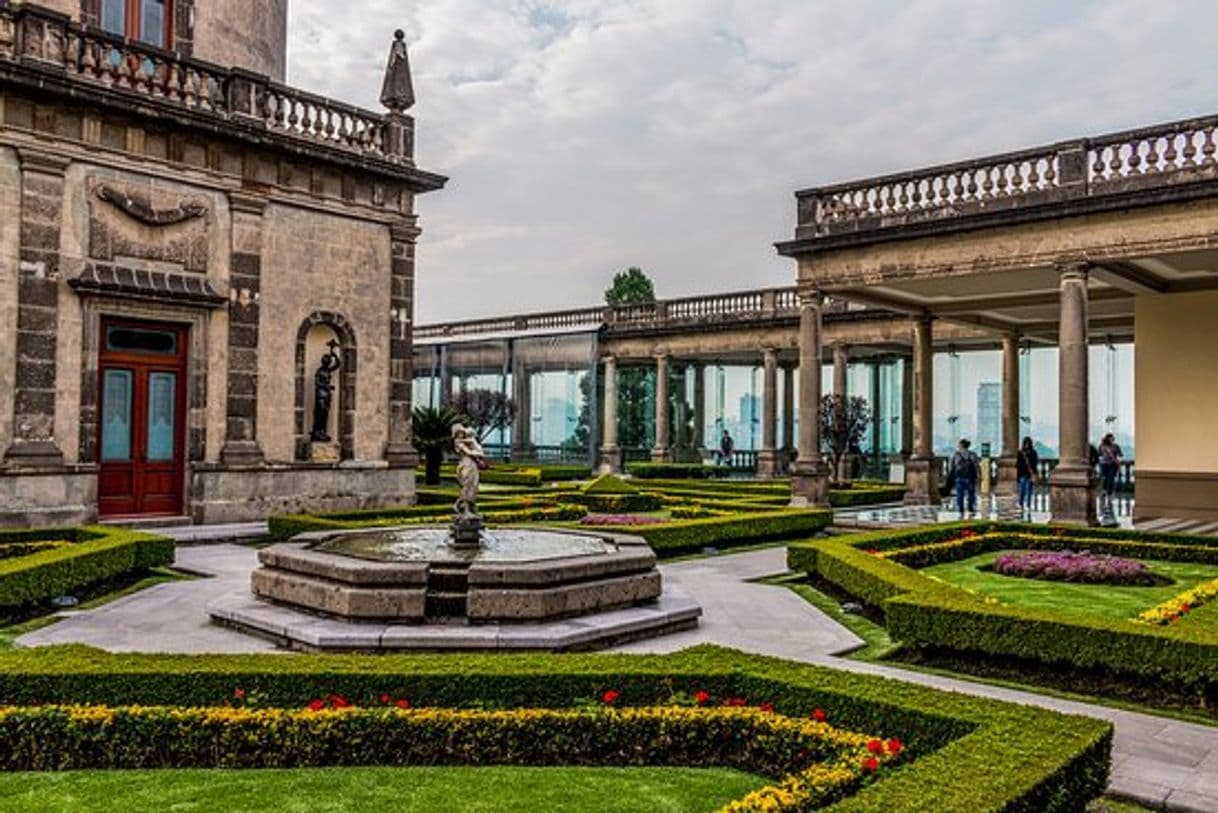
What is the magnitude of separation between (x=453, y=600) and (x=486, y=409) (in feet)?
97.1

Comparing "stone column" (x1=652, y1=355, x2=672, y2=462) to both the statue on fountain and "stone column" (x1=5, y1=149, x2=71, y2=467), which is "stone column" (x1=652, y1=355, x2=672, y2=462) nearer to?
"stone column" (x1=5, y1=149, x2=71, y2=467)

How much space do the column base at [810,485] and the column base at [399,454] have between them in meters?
8.09

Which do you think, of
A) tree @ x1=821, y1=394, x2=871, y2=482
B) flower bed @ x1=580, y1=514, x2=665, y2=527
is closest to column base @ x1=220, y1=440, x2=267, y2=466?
flower bed @ x1=580, y1=514, x2=665, y2=527

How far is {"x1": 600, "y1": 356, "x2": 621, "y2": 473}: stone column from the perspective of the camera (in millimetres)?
38781

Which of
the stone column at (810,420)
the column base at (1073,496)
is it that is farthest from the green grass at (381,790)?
the stone column at (810,420)

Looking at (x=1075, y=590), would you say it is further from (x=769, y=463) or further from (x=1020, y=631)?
(x=769, y=463)

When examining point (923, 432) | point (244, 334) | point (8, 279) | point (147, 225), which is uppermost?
point (147, 225)

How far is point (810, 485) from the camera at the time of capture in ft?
67.4

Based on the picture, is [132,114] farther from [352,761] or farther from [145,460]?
[352,761]

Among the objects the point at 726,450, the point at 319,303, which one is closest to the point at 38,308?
the point at 319,303

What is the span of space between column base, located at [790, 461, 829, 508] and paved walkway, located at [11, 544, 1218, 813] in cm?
576

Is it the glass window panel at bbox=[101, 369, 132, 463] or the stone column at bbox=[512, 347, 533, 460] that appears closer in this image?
the glass window panel at bbox=[101, 369, 132, 463]

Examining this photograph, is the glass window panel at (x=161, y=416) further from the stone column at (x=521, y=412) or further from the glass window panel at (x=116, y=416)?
the stone column at (x=521, y=412)

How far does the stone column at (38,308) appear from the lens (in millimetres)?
14953
